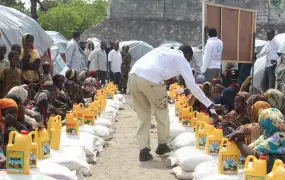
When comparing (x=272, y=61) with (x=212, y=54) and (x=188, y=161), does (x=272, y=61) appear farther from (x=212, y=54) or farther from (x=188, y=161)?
(x=188, y=161)

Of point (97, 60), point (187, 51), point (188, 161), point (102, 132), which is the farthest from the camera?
point (97, 60)

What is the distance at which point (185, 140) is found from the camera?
21.1ft

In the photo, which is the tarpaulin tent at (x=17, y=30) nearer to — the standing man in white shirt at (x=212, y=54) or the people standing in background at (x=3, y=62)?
the people standing in background at (x=3, y=62)

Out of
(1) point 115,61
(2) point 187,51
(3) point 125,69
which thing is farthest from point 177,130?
(3) point 125,69

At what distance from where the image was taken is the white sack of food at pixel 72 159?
5117 millimetres

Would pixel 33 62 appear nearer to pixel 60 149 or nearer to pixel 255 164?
pixel 60 149

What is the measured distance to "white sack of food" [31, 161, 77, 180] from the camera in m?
4.50

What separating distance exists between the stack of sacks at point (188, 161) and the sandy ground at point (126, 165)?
0.35 feet

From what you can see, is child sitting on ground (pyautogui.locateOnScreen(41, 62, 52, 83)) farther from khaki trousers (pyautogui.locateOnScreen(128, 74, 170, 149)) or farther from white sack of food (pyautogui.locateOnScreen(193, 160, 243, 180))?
white sack of food (pyautogui.locateOnScreen(193, 160, 243, 180))

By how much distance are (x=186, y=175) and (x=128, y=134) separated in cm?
329

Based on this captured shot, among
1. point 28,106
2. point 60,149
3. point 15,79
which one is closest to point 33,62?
point 15,79

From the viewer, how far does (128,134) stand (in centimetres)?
877

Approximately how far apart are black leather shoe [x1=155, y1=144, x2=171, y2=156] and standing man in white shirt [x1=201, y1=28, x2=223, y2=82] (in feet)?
9.42

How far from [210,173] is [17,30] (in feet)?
22.8
